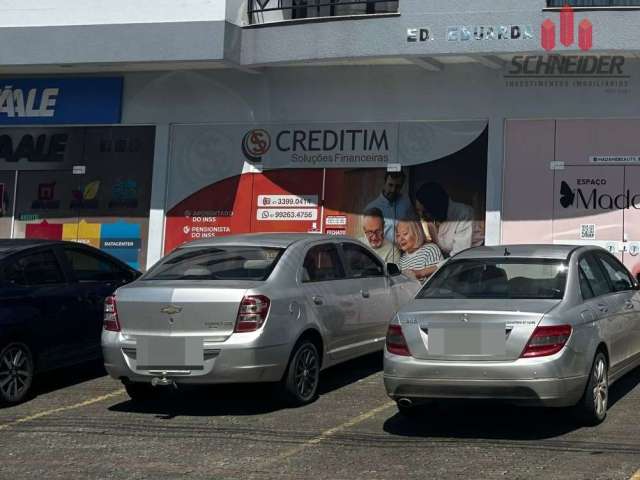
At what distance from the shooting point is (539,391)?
684cm

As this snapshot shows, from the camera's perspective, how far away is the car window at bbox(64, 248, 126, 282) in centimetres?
986

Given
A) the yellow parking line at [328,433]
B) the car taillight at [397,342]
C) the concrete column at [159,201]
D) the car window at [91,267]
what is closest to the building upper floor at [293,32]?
the concrete column at [159,201]

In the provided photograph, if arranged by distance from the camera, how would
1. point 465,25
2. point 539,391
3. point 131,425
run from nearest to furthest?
point 539,391, point 131,425, point 465,25

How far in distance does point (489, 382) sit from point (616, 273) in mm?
2478

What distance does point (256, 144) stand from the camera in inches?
630

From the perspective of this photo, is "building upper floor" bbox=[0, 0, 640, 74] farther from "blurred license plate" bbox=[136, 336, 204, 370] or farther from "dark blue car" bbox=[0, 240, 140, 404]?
"blurred license plate" bbox=[136, 336, 204, 370]

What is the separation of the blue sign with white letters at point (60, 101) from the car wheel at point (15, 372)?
8.46 metres

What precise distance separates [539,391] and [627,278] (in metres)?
2.66

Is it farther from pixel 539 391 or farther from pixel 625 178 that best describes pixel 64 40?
A: pixel 539 391

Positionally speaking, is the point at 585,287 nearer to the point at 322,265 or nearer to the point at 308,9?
the point at 322,265

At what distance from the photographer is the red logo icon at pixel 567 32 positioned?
13.0 metres

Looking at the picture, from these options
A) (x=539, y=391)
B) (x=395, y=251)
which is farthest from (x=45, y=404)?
(x=395, y=251)

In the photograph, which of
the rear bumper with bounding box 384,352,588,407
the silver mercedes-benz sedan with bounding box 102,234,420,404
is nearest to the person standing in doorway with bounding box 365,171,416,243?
the silver mercedes-benz sedan with bounding box 102,234,420,404

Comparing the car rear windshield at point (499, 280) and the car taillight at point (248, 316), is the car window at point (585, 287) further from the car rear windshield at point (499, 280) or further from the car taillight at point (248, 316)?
the car taillight at point (248, 316)
